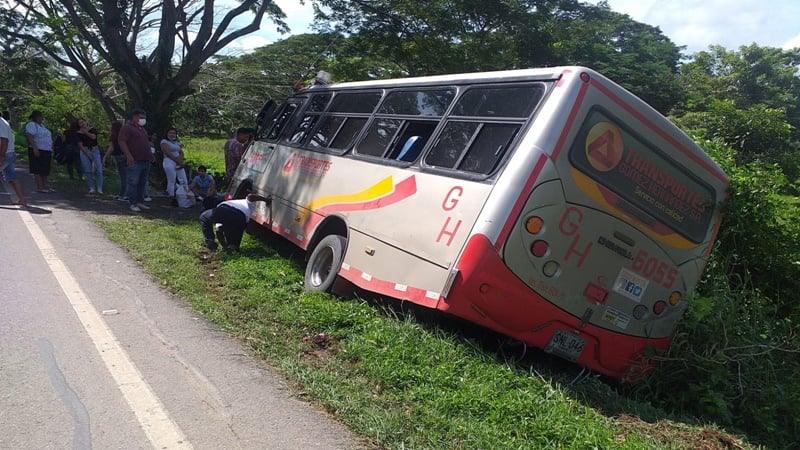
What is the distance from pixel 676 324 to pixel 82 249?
6.79 metres

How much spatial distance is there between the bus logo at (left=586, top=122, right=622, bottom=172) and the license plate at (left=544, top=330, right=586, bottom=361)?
4.54ft

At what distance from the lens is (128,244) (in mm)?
8180

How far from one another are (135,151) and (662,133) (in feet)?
29.7

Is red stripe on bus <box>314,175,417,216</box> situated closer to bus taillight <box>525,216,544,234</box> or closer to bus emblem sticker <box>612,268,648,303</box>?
bus taillight <box>525,216,544,234</box>

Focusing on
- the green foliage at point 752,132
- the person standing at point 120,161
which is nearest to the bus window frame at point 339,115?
the person standing at point 120,161

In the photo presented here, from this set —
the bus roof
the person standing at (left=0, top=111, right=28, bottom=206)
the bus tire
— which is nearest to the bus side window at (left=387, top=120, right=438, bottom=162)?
the bus roof

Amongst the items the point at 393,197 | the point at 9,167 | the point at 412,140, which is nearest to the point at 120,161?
the point at 9,167

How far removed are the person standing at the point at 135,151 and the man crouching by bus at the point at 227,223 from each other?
3.47 meters

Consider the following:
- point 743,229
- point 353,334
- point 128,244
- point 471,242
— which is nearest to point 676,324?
point 743,229

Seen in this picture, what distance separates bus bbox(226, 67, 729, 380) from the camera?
4.70m

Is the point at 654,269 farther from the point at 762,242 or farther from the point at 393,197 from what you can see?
the point at 393,197

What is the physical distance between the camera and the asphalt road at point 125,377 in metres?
3.43

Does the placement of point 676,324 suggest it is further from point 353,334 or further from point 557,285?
point 353,334

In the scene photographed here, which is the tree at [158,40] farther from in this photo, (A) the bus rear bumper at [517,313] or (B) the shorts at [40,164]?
(A) the bus rear bumper at [517,313]
